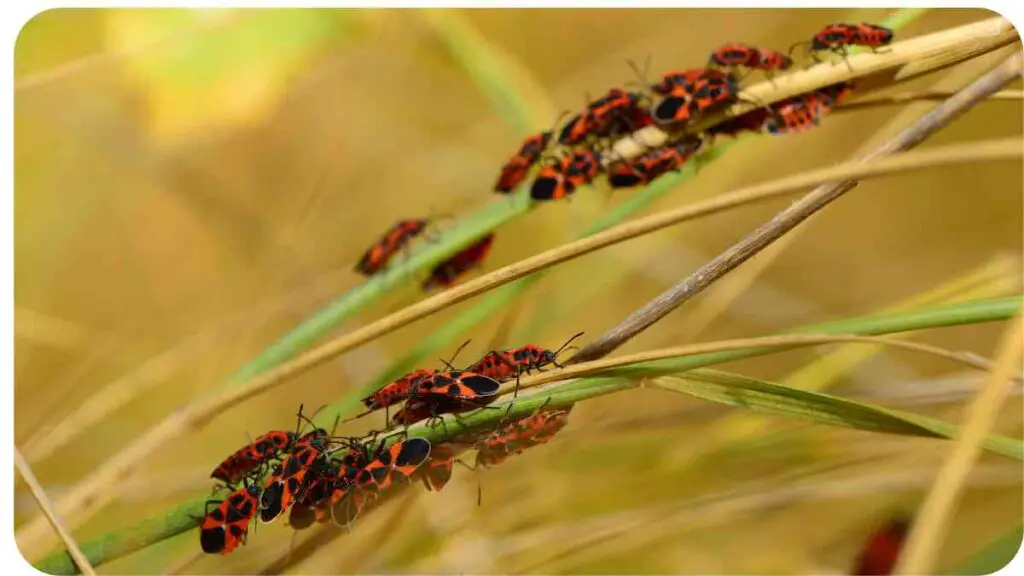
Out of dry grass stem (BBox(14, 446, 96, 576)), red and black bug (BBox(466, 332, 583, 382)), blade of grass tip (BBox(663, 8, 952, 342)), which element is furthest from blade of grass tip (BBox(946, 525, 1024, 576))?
dry grass stem (BBox(14, 446, 96, 576))

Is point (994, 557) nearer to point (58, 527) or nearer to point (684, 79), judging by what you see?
point (684, 79)

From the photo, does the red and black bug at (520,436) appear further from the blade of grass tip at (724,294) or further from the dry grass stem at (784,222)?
the blade of grass tip at (724,294)

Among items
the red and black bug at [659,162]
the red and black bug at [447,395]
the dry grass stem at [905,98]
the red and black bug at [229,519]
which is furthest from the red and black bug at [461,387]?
the dry grass stem at [905,98]

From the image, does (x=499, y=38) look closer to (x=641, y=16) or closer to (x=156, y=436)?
(x=641, y=16)

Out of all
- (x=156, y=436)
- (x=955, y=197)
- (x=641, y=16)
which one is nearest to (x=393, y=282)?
(x=156, y=436)

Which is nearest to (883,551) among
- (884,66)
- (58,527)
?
(884,66)
